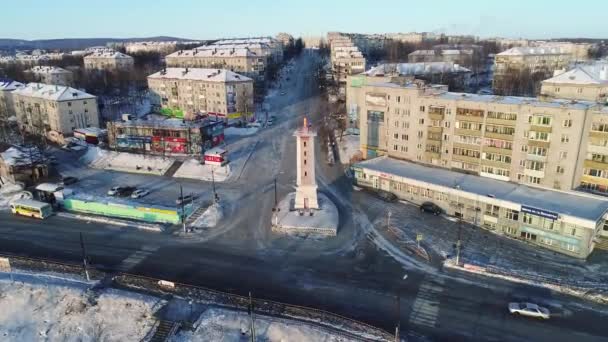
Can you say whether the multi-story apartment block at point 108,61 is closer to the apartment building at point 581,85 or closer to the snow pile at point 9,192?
the snow pile at point 9,192

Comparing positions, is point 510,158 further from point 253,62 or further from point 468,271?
point 253,62

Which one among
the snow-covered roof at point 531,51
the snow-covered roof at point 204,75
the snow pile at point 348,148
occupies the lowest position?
the snow pile at point 348,148

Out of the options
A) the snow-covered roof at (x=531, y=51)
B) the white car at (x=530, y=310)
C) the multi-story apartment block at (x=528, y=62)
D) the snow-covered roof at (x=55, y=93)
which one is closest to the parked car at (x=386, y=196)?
the white car at (x=530, y=310)

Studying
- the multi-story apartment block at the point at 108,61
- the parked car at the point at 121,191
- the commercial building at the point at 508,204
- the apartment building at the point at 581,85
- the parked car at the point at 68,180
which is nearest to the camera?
the commercial building at the point at 508,204

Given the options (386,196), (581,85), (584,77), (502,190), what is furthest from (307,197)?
(584,77)

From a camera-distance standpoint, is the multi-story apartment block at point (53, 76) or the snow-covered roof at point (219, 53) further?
the snow-covered roof at point (219, 53)

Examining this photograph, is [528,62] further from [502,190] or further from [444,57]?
[502,190]
